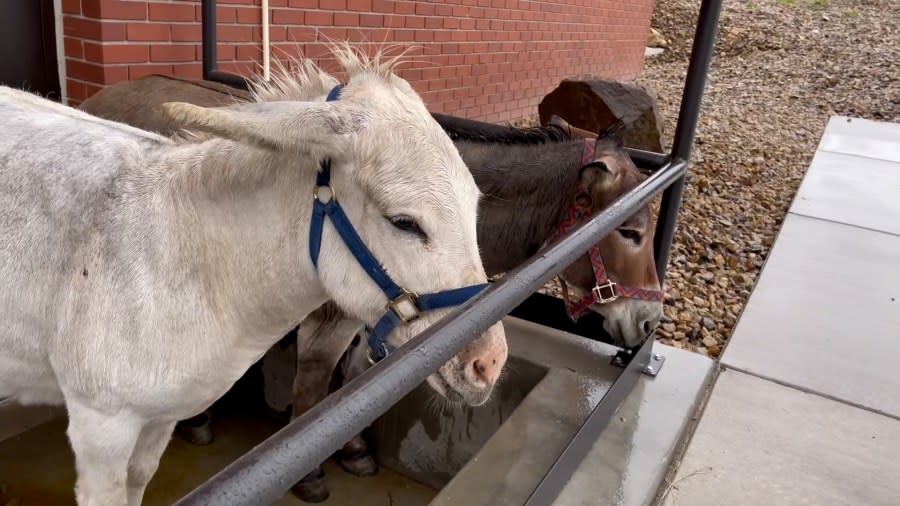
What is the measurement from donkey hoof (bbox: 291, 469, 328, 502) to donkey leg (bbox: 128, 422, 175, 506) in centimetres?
106

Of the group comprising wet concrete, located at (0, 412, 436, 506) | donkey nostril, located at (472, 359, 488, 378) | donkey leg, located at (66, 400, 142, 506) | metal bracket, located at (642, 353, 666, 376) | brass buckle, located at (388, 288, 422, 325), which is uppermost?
brass buckle, located at (388, 288, 422, 325)

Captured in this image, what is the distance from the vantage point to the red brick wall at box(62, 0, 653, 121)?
3.67 metres

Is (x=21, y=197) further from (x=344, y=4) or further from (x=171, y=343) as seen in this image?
(x=344, y=4)

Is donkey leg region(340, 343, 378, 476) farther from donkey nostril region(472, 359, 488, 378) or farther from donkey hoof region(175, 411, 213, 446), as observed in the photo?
donkey nostril region(472, 359, 488, 378)

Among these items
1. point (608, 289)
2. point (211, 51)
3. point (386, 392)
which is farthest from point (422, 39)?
point (386, 392)

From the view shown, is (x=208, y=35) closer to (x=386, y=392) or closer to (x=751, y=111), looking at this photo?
(x=386, y=392)

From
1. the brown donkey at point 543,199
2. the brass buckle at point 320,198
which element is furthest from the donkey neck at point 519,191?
the brass buckle at point 320,198

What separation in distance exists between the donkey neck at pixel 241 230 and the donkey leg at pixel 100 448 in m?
0.41

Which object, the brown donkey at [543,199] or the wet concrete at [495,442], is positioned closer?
the wet concrete at [495,442]

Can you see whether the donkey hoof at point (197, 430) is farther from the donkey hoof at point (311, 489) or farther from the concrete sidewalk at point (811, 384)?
the concrete sidewalk at point (811, 384)

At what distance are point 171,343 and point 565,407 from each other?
210 centimetres

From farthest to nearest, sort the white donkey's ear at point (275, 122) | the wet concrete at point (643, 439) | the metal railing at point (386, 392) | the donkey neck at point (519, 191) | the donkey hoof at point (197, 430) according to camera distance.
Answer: the donkey hoof at point (197, 430) < the donkey neck at point (519, 191) < the wet concrete at point (643, 439) < the white donkey's ear at point (275, 122) < the metal railing at point (386, 392)

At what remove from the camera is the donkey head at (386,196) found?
5.34 ft

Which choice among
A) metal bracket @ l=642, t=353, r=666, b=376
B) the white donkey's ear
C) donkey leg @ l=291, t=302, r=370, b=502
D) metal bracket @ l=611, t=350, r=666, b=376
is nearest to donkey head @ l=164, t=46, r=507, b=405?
the white donkey's ear
